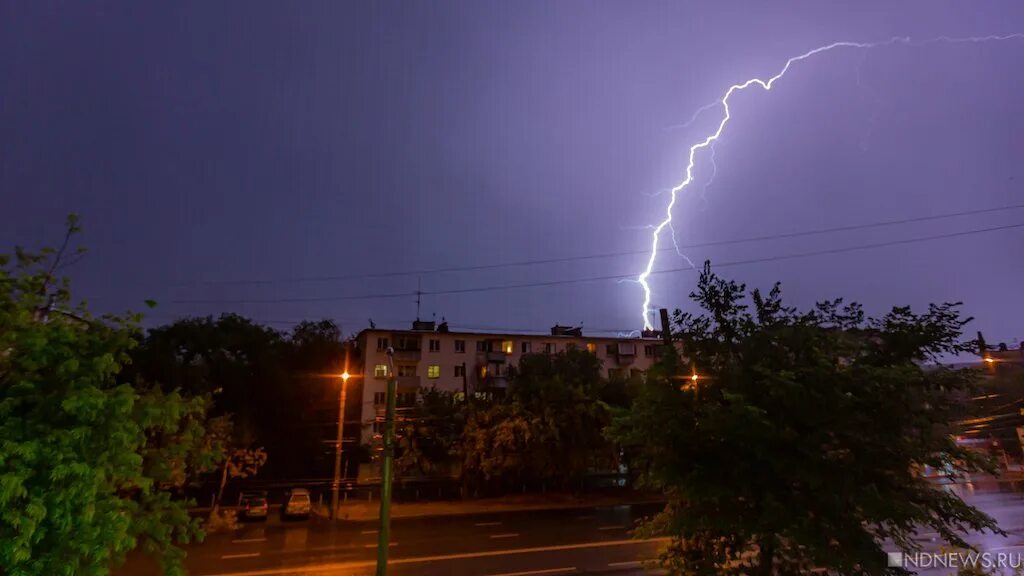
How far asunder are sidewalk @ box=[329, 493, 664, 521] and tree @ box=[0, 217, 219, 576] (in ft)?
88.8

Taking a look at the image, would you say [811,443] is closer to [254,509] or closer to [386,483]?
[386,483]

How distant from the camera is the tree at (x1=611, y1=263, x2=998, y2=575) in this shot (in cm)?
703

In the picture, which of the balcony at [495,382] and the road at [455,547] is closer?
the road at [455,547]

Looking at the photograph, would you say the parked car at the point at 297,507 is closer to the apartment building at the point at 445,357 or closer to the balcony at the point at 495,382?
the apartment building at the point at 445,357

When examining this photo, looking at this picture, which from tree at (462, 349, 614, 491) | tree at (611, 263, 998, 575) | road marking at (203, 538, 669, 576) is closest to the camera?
tree at (611, 263, 998, 575)

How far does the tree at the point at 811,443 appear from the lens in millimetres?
7027

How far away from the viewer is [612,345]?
60562 mm

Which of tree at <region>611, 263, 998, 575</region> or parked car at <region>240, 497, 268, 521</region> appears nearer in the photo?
tree at <region>611, 263, 998, 575</region>

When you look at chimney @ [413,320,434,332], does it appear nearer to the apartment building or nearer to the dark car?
the apartment building

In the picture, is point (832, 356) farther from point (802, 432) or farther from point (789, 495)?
point (789, 495)

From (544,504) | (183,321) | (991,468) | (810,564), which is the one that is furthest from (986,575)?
(183,321)

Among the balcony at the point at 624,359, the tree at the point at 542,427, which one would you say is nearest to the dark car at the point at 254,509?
the tree at the point at 542,427

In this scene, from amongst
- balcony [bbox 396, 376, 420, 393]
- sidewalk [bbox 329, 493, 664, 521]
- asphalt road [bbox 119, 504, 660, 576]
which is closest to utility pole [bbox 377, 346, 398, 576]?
asphalt road [bbox 119, 504, 660, 576]

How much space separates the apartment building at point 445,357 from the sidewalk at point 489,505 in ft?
37.8
